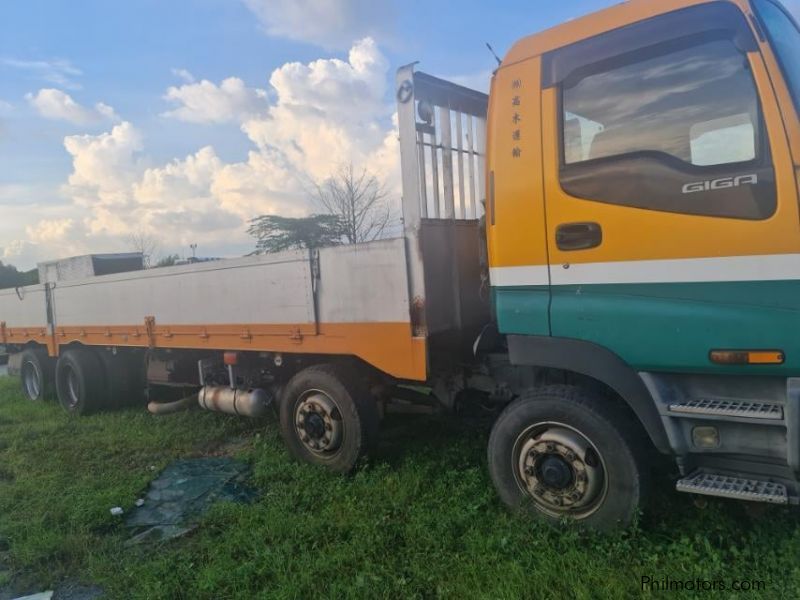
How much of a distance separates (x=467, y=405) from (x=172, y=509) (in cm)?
236

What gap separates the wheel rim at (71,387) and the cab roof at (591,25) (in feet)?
22.6

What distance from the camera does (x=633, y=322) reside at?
3.02 metres

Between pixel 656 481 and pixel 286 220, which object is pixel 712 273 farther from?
pixel 286 220

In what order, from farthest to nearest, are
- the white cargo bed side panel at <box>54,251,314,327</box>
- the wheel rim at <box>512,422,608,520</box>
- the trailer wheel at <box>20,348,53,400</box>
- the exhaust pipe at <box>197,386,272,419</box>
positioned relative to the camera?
1. the trailer wheel at <box>20,348,53,400</box>
2. the exhaust pipe at <box>197,386,272,419</box>
3. the white cargo bed side panel at <box>54,251,314,327</box>
4. the wheel rim at <box>512,422,608,520</box>

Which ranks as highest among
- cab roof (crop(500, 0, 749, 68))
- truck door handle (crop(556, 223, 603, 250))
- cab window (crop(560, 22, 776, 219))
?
cab roof (crop(500, 0, 749, 68))

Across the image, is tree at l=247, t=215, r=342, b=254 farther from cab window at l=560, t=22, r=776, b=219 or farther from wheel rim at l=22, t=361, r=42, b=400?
cab window at l=560, t=22, r=776, b=219

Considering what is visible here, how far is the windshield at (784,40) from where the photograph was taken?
2.64 m

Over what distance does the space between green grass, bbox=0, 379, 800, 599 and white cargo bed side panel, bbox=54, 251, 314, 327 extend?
1308 millimetres

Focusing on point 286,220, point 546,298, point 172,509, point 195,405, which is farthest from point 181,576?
point 286,220

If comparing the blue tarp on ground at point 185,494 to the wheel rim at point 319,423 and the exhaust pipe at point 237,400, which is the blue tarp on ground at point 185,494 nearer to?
the exhaust pipe at point 237,400

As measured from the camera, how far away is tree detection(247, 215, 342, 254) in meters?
19.5

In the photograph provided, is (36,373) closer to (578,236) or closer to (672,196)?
(578,236)

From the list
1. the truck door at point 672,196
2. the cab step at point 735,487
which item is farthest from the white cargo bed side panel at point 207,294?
the cab step at point 735,487

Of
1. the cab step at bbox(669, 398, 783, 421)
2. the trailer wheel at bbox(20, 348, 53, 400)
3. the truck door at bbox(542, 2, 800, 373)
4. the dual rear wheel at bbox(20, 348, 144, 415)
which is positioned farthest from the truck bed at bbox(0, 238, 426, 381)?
the trailer wheel at bbox(20, 348, 53, 400)
